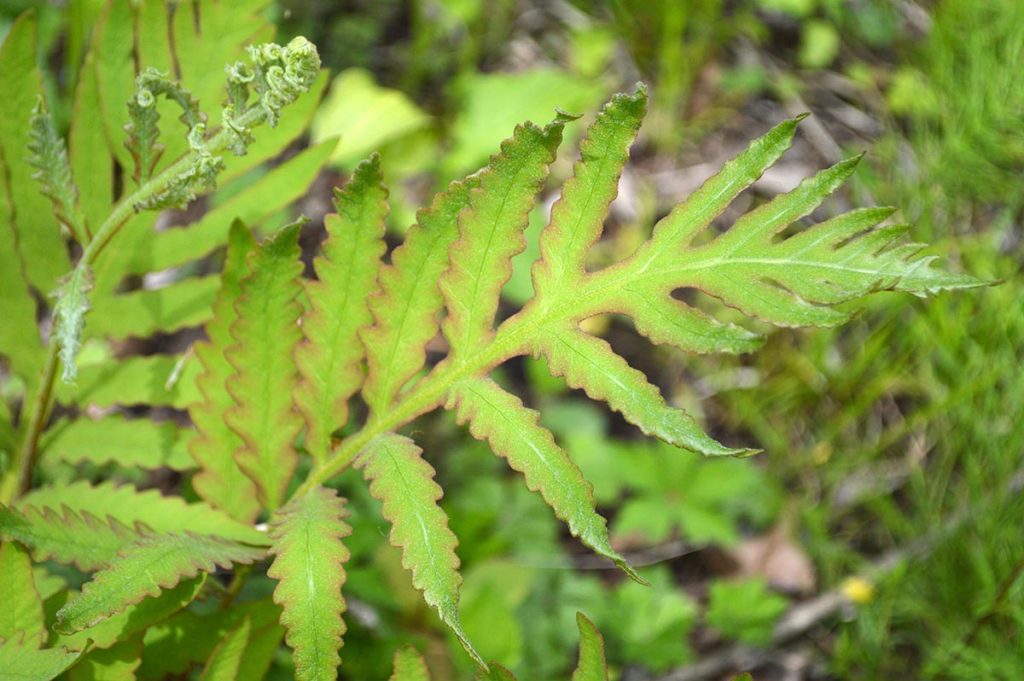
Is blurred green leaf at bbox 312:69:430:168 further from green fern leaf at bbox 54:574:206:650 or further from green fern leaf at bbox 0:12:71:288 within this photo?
green fern leaf at bbox 54:574:206:650

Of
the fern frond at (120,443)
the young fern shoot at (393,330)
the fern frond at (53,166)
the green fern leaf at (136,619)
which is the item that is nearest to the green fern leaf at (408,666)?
the young fern shoot at (393,330)

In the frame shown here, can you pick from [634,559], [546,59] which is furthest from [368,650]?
[546,59]

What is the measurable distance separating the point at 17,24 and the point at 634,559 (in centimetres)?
181

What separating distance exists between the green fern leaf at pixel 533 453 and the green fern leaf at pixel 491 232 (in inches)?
2.7

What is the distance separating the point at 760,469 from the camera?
93.4 inches

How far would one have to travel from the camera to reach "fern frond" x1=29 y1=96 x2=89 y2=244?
0.96 meters

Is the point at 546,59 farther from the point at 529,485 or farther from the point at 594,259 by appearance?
the point at 529,485

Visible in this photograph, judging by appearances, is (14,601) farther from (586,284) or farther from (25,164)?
(586,284)

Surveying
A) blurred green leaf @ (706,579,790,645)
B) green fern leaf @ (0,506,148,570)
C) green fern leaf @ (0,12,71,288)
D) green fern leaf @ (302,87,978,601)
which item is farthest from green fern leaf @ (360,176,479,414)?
blurred green leaf @ (706,579,790,645)

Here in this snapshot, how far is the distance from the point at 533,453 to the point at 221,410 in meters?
0.46

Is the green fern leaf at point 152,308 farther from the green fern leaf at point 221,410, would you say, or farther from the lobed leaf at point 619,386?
the lobed leaf at point 619,386

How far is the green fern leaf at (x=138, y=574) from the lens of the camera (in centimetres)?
86

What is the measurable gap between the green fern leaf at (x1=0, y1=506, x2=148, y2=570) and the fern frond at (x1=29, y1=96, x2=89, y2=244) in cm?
33

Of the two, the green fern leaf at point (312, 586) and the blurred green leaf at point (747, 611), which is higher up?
the green fern leaf at point (312, 586)
